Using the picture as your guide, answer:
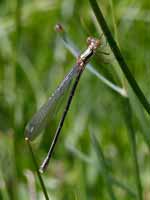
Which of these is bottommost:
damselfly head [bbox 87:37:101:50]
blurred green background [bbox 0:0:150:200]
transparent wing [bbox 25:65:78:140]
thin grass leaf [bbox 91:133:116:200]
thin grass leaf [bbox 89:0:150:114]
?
blurred green background [bbox 0:0:150:200]

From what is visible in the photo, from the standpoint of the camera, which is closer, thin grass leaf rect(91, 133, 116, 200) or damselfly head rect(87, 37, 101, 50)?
thin grass leaf rect(91, 133, 116, 200)

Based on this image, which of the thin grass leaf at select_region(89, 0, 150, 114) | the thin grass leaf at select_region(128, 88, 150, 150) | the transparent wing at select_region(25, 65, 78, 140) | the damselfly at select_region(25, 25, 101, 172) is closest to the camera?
the thin grass leaf at select_region(89, 0, 150, 114)

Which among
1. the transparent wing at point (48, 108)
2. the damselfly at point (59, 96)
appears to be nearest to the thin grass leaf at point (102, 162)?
the damselfly at point (59, 96)

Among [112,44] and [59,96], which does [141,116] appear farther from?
[112,44]

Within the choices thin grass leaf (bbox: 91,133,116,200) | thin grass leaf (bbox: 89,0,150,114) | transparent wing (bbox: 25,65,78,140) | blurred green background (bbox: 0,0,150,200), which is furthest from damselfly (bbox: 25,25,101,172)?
thin grass leaf (bbox: 89,0,150,114)

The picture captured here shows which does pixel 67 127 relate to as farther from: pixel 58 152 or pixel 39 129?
pixel 39 129

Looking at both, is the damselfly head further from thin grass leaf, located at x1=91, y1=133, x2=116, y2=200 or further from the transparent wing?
thin grass leaf, located at x1=91, y1=133, x2=116, y2=200

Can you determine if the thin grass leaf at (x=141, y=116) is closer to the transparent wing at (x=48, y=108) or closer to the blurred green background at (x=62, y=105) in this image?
the transparent wing at (x=48, y=108)

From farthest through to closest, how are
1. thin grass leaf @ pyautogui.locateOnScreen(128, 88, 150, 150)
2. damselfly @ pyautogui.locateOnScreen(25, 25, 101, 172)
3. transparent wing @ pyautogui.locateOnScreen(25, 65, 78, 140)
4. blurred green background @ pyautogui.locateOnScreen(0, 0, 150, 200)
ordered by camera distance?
blurred green background @ pyautogui.locateOnScreen(0, 0, 150, 200) → transparent wing @ pyautogui.locateOnScreen(25, 65, 78, 140) → damselfly @ pyautogui.locateOnScreen(25, 25, 101, 172) → thin grass leaf @ pyautogui.locateOnScreen(128, 88, 150, 150)

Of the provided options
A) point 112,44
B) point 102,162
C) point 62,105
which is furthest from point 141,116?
point 62,105

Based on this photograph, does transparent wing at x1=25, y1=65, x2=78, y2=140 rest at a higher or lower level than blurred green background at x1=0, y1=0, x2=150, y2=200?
higher
